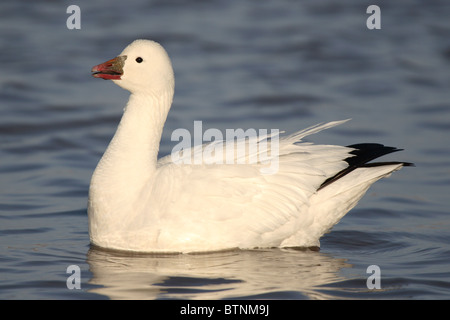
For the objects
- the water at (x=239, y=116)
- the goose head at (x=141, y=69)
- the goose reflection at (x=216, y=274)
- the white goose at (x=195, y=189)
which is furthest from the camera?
the goose head at (x=141, y=69)

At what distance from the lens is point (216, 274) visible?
5.44 metres

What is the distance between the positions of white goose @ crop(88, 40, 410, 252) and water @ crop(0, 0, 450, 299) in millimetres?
192

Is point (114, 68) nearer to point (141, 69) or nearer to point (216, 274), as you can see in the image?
point (141, 69)

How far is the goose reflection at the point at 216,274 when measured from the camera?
16.7 feet

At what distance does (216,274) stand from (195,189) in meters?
0.70

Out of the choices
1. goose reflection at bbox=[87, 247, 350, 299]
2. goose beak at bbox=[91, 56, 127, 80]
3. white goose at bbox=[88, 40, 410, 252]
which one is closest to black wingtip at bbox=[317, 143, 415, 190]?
white goose at bbox=[88, 40, 410, 252]

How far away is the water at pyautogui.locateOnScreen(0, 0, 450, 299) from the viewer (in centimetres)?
546

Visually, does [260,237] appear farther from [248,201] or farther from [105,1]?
[105,1]

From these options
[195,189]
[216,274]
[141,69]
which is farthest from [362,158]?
[141,69]

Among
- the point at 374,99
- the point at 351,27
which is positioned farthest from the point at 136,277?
the point at 351,27

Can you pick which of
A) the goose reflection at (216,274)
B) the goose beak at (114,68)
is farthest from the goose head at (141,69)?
the goose reflection at (216,274)

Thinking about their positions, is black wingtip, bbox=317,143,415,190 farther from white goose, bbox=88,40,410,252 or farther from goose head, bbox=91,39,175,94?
goose head, bbox=91,39,175,94

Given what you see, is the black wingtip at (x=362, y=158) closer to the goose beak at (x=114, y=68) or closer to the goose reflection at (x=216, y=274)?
the goose reflection at (x=216, y=274)

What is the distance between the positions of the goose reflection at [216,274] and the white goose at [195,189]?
97mm
